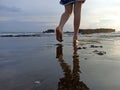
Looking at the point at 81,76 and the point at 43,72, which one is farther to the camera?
the point at 43,72

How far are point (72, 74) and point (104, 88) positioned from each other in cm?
70

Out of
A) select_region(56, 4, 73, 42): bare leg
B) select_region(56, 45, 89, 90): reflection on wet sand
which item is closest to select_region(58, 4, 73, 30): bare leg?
select_region(56, 4, 73, 42): bare leg

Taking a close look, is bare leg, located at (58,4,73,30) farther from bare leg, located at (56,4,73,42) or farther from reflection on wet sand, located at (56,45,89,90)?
reflection on wet sand, located at (56,45,89,90)

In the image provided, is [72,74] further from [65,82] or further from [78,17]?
[78,17]

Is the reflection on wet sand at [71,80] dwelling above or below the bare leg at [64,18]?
below

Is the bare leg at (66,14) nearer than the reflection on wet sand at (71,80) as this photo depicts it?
No

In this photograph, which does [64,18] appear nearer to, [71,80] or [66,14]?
[66,14]

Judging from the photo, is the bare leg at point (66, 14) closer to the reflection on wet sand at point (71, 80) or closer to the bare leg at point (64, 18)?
the bare leg at point (64, 18)

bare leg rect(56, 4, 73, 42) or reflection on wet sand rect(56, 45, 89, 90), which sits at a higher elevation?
bare leg rect(56, 4, 73, 42)

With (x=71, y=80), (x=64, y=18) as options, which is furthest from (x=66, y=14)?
(x=71, y=80)

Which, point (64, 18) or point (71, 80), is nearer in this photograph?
point (71, 80)

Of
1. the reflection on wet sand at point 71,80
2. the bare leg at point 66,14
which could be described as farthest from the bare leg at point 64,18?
the reflection on wet sand at point 71,80

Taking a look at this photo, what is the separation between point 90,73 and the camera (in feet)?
11.5

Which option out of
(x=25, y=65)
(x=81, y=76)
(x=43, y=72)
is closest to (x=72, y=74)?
(x=81, y=76)
